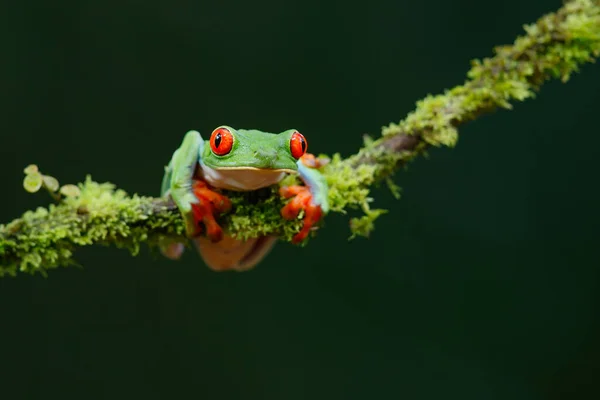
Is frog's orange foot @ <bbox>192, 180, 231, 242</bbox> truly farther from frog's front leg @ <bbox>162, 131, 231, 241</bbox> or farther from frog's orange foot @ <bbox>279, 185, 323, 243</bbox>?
frog's orange foot @ <bbox>279, 185, 323, 243</bbox>

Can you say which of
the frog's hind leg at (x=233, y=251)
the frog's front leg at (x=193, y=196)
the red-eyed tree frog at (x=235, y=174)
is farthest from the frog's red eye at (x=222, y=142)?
the frog's hind leg at (x=233, y=251)

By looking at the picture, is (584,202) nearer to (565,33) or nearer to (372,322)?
(372,322)

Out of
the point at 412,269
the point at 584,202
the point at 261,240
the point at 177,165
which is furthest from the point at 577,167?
the point at 177,165

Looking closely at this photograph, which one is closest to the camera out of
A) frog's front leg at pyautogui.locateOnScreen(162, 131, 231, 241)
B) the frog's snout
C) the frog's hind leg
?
the frog's snout

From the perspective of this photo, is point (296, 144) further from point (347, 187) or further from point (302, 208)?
point (347, 187)

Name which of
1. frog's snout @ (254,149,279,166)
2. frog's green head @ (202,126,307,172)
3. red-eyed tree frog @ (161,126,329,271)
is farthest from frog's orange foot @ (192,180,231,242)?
frog's snout @ (254,149,279,166)

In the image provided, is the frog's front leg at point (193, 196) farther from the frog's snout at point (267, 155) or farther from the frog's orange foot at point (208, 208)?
the frog's snout at point (267, 155)
